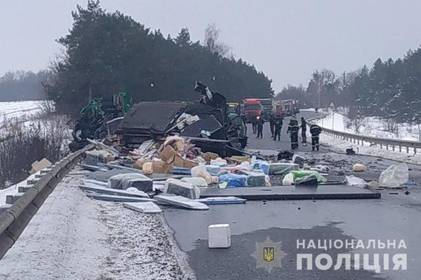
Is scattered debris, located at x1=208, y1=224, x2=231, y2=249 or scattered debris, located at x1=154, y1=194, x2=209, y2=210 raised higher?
scattered debris, located at x1=208, y1=224, x2=231, y2=249

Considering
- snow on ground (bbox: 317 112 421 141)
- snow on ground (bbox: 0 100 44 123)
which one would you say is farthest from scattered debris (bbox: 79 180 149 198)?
snow on ground (bbox: 317 112 421 141)

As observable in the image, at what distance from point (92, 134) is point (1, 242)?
27.8m

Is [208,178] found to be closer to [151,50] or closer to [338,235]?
[338,235]

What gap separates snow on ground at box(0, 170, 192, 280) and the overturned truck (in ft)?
44.9

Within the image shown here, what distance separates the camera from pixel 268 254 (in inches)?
370

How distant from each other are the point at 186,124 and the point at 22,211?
57.1 ft

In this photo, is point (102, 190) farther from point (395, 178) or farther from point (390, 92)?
point (390, 92)

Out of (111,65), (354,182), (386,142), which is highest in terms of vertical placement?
(111,65)

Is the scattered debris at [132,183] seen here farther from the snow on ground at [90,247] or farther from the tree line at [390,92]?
the tree line at [390,92]

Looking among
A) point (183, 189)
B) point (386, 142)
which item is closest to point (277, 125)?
point (386, 142)

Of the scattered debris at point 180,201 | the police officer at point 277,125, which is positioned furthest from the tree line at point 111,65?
the scattered debris at point 180,201

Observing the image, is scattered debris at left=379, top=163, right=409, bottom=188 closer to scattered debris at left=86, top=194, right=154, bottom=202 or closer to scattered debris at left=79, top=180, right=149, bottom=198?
scattered debris at left=79, top=180, right=149, bottom=198

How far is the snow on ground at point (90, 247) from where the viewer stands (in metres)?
7.78

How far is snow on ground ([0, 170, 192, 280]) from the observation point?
25.5 feet
